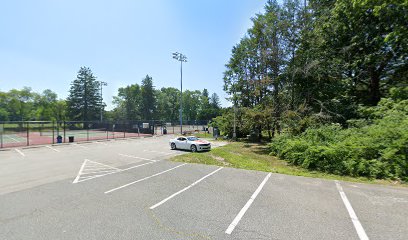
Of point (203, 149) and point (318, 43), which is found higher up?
point (318, 43)

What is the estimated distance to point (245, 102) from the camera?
31.0m

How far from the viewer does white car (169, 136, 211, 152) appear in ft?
56.3

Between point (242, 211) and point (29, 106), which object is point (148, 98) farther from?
point (242, 211)

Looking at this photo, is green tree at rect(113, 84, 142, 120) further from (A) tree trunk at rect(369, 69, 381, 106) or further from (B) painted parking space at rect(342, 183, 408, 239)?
(B) painted parking space at rect(342, 183, 408, 239)

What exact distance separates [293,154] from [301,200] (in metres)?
6.92

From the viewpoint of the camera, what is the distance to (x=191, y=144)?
57.5 ft

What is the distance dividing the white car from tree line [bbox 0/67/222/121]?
41.0m

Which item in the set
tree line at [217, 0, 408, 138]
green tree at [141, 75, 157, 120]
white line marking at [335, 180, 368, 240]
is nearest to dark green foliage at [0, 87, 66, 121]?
green tree at [141, 75, 157, 120]

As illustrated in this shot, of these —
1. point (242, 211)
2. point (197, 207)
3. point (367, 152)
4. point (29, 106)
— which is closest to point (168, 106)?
point (29, 106)

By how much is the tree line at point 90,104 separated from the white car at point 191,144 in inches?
1613

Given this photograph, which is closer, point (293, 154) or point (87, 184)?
point (87, 184)

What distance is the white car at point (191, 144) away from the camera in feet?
56.3

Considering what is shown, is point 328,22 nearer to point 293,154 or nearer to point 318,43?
point 318,43

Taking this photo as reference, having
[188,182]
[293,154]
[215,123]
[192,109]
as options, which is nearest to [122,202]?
[188,182]
